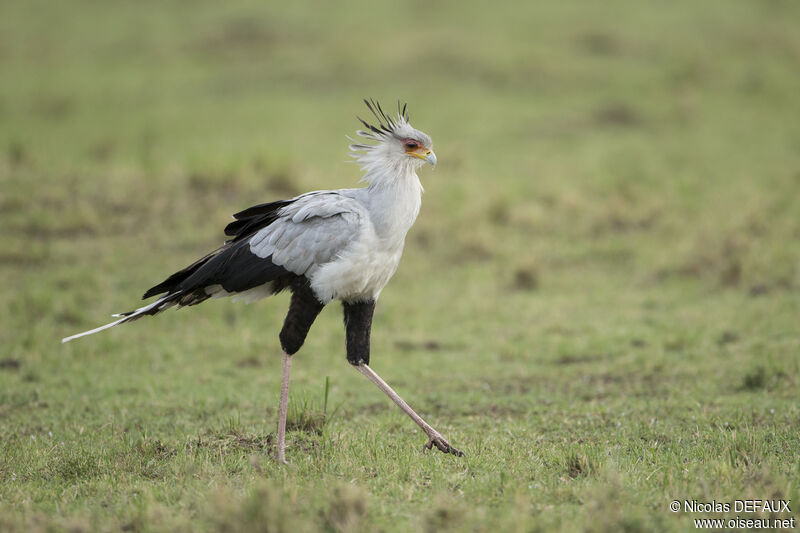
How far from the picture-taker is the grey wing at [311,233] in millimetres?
5066

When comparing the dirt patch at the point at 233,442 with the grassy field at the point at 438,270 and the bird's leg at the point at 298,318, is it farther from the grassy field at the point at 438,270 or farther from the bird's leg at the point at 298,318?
the bird's leg at the point at 298,318

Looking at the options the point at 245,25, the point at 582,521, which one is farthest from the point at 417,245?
the point at 245,25

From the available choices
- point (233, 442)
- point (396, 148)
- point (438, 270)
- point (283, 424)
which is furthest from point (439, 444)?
point (438, 270)

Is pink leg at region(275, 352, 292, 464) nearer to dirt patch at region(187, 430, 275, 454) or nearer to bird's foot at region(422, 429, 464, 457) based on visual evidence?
dirt patch at region(187, 430, 275, 454)

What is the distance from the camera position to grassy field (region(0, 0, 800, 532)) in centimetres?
440

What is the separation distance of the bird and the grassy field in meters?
0.72

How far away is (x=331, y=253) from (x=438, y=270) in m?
5.67

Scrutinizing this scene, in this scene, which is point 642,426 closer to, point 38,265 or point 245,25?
point 38,265

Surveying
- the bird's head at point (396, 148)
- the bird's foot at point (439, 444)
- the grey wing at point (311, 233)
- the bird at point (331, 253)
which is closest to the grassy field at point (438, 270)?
the bird's foot at point (439, 444)

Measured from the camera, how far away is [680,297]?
370 inches

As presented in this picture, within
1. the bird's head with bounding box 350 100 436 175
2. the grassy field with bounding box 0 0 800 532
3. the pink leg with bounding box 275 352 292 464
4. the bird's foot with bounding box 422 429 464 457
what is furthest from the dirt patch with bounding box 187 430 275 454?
the bird's head with bounding box 350 100 436 175

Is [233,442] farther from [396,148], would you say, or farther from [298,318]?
[396,148]

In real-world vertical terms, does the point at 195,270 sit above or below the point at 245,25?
below

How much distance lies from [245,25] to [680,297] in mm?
16603
